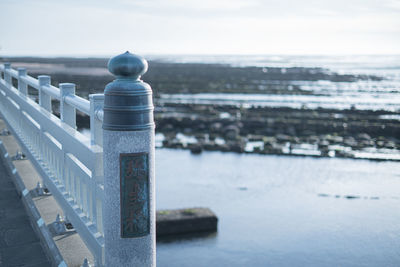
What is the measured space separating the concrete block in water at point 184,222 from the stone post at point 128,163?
481 inches

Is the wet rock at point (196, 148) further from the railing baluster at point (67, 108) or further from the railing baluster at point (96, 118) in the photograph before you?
the railing baluster at point (96, 118)

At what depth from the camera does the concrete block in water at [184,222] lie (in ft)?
49.9

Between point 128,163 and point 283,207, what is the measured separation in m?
17.1

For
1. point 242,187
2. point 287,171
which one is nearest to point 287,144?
point 287,171

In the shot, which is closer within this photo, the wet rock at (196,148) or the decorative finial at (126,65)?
the decorative finial at (126,65)

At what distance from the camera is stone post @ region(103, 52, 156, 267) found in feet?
9.09

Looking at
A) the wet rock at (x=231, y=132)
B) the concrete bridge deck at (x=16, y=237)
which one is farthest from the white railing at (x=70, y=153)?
the wet rock at (x=231, y=132)

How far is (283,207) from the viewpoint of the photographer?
63.0 ft

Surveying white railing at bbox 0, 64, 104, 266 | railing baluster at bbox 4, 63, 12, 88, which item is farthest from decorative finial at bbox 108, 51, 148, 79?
railing baluster at bbox 4, 63, 12, 88

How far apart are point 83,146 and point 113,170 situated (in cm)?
94

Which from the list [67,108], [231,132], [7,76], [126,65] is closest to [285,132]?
[231,132]

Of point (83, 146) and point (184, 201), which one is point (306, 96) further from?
point (83, 146)

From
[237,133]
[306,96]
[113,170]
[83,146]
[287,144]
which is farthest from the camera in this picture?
[306,96]

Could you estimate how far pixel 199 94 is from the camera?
223ft
